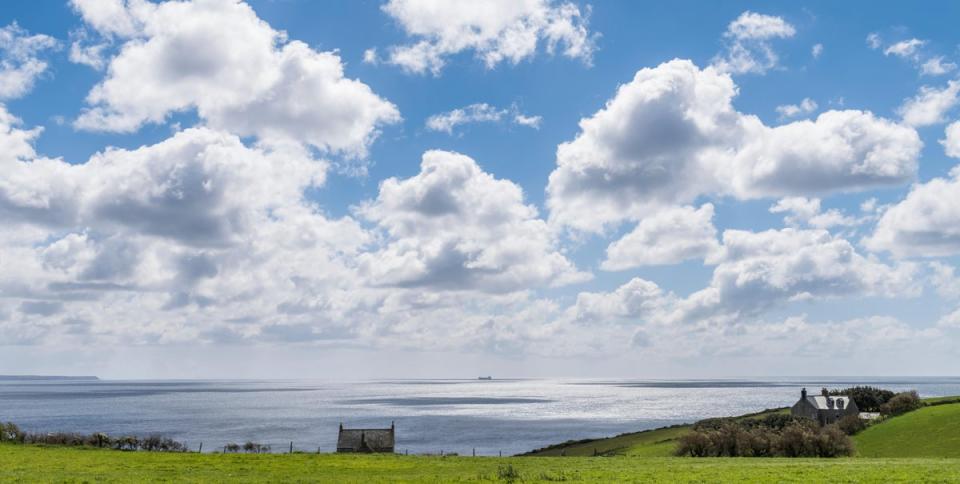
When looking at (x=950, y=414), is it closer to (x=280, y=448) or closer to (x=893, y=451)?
(x=893, y=451)

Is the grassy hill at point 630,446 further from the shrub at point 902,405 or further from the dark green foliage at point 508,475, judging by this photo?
the dark green foliage at point 508,475

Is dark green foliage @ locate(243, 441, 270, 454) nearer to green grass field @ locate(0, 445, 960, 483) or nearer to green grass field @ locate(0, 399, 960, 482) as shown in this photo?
green grass field @ locate(0, 399, 960, 482)

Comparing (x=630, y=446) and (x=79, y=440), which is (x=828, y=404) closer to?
(x=630, y=446)

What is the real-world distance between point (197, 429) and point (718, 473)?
470ft

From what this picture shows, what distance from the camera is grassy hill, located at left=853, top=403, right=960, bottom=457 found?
226 feet

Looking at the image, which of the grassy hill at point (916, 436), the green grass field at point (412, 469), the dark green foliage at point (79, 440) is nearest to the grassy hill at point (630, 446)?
the grassy hill at point (916, 436)

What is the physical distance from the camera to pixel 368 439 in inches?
3398

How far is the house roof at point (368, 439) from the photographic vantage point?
85.6 meters

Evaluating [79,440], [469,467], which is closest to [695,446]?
[469,467]

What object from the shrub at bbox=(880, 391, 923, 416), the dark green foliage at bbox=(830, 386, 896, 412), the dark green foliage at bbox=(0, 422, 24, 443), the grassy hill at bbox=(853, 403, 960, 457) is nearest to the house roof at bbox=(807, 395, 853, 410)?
the dark green foliage at bbox=(830, 386, 896, 412)

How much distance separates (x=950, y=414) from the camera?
270 ft

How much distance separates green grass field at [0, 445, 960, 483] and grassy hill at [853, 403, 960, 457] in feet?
79.0

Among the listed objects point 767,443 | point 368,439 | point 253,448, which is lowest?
point 253,448

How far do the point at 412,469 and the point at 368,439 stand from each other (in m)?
38.6
